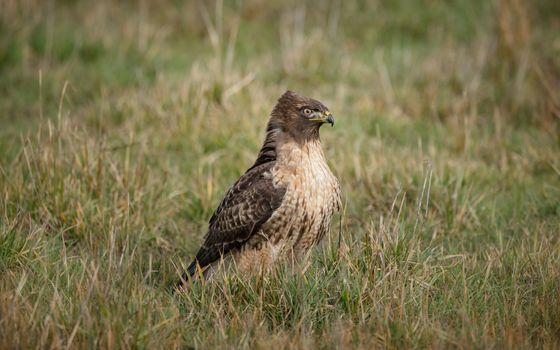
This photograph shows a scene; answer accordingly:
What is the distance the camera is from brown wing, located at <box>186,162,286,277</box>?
15.3ft

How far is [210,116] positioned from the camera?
24.6ft

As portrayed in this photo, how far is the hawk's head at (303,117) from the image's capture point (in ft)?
15.9

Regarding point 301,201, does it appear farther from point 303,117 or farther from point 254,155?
point 254,155

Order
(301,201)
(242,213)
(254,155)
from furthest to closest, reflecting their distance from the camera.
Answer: (254,155) → (242,213) → (301,201)

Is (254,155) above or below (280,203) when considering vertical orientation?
Answer: below

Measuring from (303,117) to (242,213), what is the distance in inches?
30.4

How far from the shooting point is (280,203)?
4.63 meters

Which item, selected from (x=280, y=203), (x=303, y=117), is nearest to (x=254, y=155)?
(x=303, y=117)

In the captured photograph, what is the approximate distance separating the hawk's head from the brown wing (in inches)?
11.1

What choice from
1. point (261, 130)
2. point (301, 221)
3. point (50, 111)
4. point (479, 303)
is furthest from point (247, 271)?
point (50, 111)

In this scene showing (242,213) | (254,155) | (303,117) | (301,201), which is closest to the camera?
(301,201)

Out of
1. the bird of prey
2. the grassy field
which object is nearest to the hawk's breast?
the bird of prey

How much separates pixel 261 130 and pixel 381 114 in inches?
59.5

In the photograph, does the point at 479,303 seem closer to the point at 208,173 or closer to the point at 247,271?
the point at 247,271
